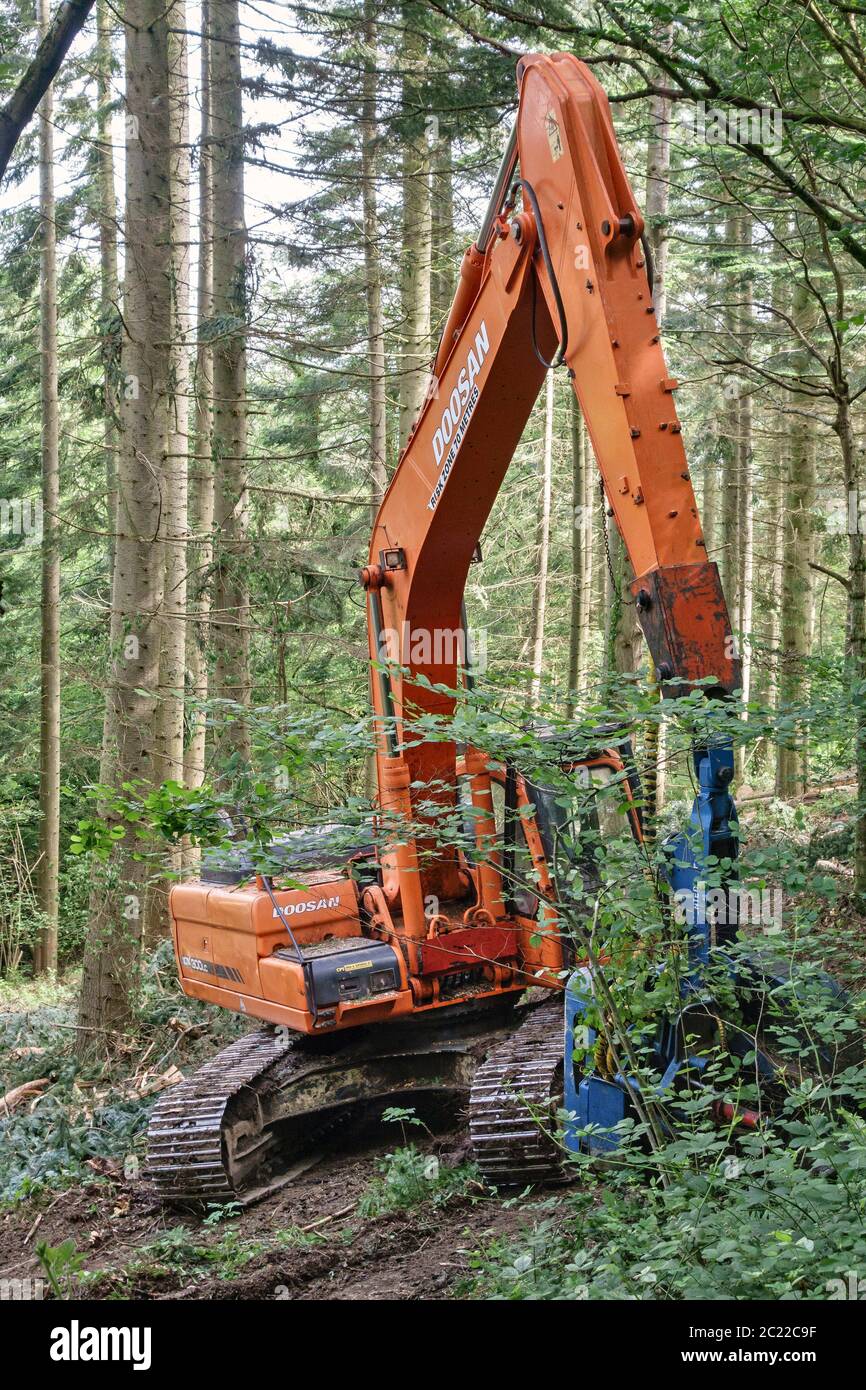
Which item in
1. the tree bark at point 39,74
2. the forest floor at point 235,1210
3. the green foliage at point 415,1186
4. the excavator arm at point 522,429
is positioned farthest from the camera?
the green foliage at point 415,1186

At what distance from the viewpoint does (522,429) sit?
18.3 feet

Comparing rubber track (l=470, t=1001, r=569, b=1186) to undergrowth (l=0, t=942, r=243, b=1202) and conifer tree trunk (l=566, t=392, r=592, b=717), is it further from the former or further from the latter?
conifer tree trunk (l=566, t=392, r=592, b=717)

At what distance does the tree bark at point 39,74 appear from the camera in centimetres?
337

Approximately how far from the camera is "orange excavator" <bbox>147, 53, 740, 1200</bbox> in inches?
180

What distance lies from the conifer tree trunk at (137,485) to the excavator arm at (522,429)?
2.45m

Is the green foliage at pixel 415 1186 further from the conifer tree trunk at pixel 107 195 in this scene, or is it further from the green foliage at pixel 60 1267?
the conifer tree trunk at pixel 107 195

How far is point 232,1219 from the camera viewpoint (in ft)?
19.2

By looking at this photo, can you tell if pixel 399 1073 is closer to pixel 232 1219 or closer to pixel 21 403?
pixel 232 1219

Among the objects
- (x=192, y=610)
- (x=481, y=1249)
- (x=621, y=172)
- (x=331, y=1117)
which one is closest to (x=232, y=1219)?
(x=331, y=1117)

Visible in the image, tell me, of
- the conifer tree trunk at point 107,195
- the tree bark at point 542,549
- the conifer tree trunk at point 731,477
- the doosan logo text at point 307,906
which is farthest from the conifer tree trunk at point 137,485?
the tree bark at point 542,549

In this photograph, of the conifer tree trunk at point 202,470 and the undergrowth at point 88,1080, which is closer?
the undergrowth at point 88,1080
